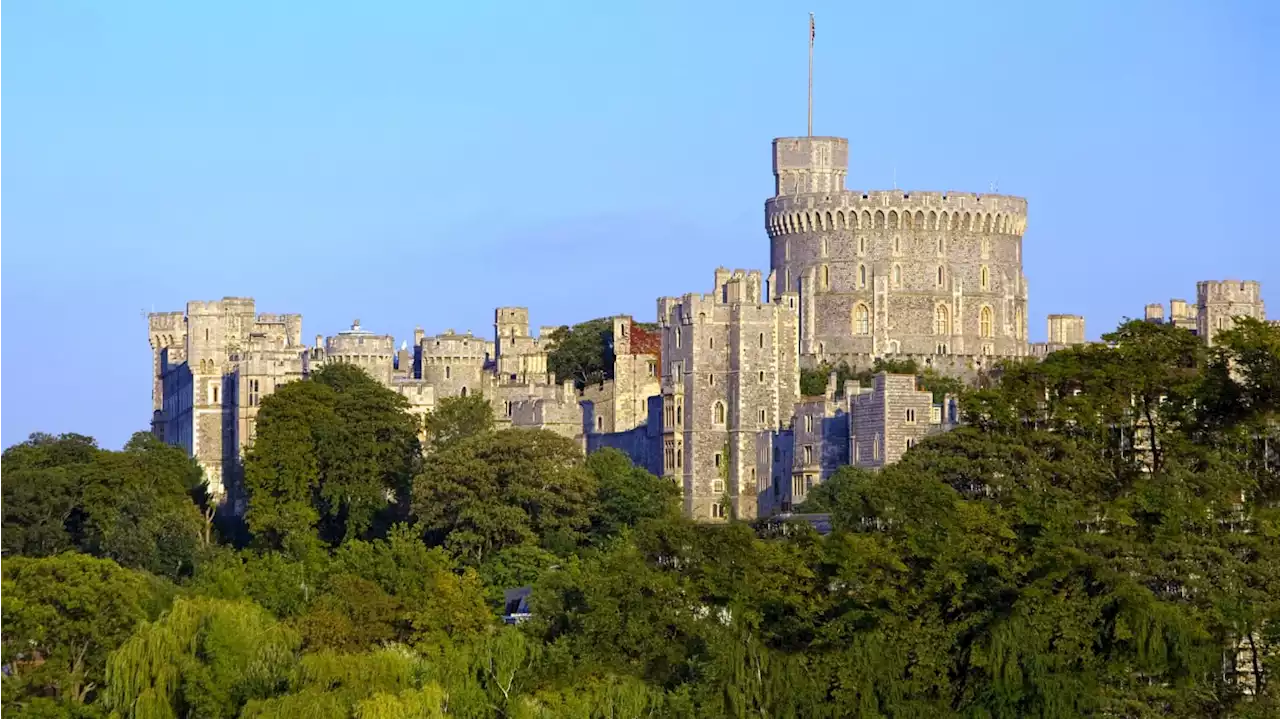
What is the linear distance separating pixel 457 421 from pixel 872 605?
189ft

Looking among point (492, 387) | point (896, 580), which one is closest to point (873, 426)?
point (492, 387)

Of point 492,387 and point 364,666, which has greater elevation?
point 492,387

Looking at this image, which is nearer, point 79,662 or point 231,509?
point 79,662

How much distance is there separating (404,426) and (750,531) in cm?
4701

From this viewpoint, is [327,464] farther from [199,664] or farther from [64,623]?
[199,664]

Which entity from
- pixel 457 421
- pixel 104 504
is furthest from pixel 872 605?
pixel 457 421

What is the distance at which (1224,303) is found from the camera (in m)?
159

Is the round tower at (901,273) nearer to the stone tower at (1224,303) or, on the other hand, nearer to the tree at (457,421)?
the stone tower at (1224,303)

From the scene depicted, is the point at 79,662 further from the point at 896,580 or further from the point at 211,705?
the point at 896,580

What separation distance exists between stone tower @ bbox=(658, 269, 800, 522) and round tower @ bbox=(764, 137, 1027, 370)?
870 inches

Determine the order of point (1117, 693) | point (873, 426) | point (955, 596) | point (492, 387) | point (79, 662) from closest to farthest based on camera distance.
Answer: point (1117, 693) < point (955, 596) < point (79, 662) < point (873, 426) < point (492, 387)

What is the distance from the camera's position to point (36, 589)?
96.4 metres

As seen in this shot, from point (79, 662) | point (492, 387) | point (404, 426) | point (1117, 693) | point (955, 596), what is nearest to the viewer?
point (1117, 693)

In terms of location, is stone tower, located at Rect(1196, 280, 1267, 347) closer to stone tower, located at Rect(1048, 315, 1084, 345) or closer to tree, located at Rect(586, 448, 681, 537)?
stone tower, located at Rect(1048, 315, 1084, 345)
